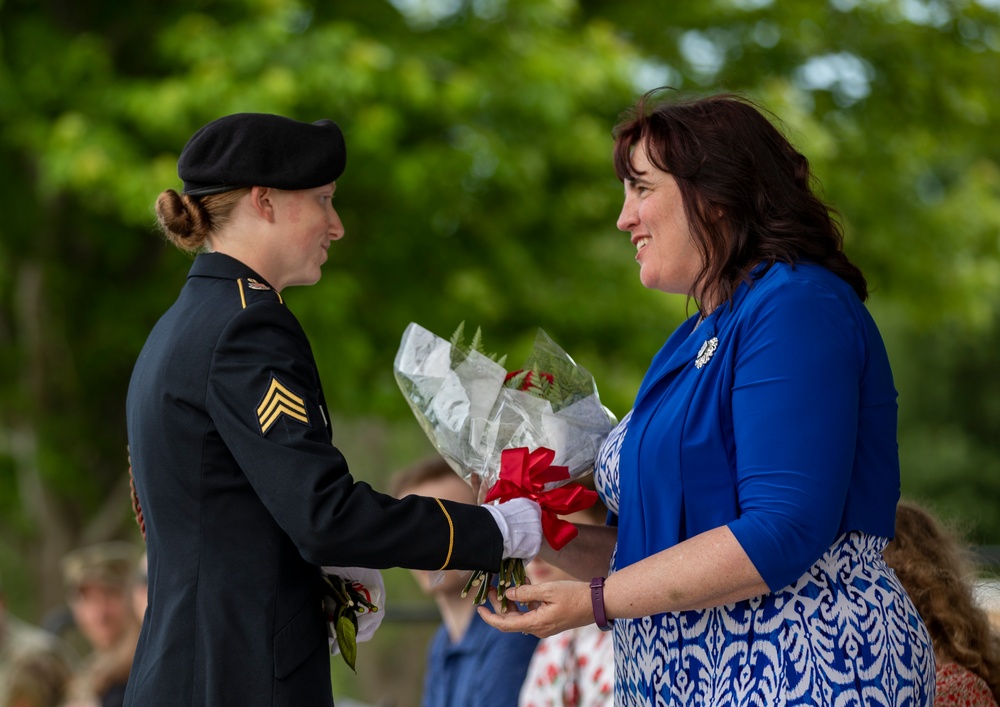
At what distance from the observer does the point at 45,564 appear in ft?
29.6

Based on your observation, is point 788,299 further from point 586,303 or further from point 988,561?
point 586,303

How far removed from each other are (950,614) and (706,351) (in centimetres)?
103

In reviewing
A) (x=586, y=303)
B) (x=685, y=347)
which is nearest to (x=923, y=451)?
(x=586, y=303)

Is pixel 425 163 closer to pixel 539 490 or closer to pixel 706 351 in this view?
pixel 539 490

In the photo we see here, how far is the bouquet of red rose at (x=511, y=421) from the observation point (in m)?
2.71

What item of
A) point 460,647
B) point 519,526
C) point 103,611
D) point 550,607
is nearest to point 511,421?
point 519,526

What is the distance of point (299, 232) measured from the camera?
8.39 feet

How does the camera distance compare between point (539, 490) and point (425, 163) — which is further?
point (425, 163)

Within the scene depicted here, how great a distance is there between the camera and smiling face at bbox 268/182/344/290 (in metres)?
2.54

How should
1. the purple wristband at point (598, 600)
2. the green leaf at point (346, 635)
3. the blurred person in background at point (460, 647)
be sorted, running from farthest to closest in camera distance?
1. the blurred person in background at point (460, 647)
2. the green leaf at point (346, 635)
3. the purple wristband at point (598, 600)

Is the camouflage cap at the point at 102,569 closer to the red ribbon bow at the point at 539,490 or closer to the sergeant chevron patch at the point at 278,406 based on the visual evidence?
the red ribbon bow at the point at 539,490

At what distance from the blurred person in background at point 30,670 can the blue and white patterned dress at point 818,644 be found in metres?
4.54

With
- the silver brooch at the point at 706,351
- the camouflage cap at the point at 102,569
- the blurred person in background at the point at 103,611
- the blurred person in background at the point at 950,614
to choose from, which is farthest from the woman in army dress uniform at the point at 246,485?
the camouflage cap at the point at 102,569

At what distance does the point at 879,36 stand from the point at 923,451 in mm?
8490
